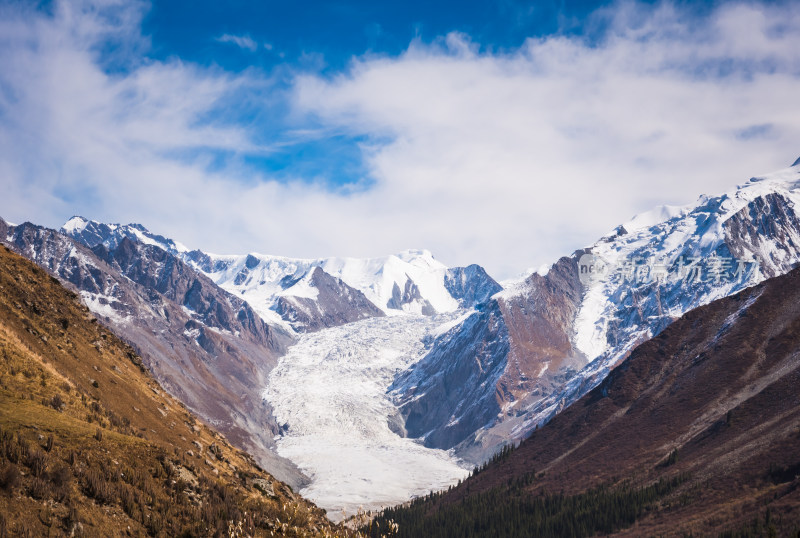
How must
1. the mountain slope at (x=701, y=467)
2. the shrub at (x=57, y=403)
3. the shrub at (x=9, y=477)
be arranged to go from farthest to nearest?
the mountain slope at (x=701, y=467), the shrub at (x=57, y=403), the shrub at (x=9, y=477)

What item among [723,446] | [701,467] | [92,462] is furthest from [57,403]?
[723,446]

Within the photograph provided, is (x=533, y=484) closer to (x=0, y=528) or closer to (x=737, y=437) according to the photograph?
(x=737, y=437)

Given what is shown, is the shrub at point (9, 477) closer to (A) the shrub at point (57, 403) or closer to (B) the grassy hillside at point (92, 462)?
(B) the grassy hillside at point (92, 462)

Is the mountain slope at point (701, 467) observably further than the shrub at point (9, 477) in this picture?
Yes

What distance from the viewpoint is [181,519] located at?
29953 mm

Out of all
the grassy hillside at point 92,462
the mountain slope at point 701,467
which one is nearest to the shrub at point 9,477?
the grassy hillside at point 92,462

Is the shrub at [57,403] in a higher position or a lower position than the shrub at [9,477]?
higher

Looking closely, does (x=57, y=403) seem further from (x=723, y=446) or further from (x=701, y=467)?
(x=723, y=446)

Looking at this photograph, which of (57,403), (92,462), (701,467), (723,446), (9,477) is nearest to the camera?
(9,477)

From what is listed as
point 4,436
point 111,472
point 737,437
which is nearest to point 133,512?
point 111,472

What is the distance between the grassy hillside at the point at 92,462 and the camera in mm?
25594

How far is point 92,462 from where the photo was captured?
2942 cm

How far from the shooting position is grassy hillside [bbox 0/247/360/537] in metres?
25.6

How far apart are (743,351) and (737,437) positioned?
49140mm
